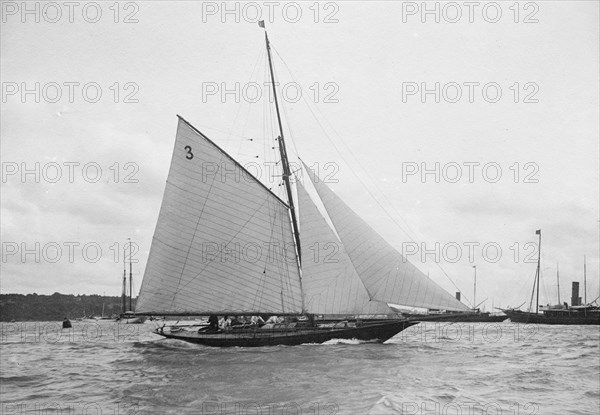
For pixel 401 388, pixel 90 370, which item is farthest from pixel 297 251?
pixel 401 388

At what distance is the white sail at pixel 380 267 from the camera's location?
28109 millimetres

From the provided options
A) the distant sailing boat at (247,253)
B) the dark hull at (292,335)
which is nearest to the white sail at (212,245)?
the distant sailing boat at (247,253)

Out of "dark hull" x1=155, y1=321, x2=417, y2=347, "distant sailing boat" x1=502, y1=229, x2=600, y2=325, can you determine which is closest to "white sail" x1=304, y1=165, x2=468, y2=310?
"dark hull" x1=155, y1=321, x2=417, y2=347

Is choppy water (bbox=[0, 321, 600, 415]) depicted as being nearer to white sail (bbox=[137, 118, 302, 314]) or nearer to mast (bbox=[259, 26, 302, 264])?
white sail (bbox=[137, 118, 302, 314])

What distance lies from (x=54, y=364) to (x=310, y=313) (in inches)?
534

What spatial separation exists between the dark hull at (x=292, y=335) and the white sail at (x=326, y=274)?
182 cm

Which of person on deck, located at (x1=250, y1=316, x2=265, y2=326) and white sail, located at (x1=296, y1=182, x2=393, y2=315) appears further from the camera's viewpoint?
person on deck, located at (x1=250, y1=316, x2=265, y2=326)

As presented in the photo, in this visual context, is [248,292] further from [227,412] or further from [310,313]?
[227,412]

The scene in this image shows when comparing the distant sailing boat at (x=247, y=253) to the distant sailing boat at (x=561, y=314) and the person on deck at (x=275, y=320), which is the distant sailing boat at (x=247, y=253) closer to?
the person on deck at (x=275, y=320)

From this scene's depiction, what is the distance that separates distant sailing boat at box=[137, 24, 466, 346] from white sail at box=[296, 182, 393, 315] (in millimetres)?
56

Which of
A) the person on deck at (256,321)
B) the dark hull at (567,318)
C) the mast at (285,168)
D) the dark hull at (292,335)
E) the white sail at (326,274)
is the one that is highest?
the mast at (285,168)

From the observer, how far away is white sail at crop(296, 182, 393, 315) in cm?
2956

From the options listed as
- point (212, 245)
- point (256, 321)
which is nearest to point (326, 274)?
point (256, 321)

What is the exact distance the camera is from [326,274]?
29.8m
